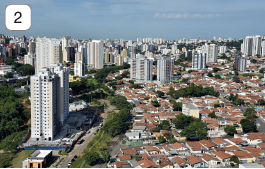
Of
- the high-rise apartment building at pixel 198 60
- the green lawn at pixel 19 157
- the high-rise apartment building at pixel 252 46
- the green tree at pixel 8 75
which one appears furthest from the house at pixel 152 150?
the high-rise apartment building at pixel 252 46

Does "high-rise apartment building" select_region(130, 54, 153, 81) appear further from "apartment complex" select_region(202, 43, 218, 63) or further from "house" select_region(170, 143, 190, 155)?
"house" select_region(170, 143, 190, 155)

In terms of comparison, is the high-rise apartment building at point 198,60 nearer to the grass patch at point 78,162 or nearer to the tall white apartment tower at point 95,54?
the tall white apartment tower at point 95,54

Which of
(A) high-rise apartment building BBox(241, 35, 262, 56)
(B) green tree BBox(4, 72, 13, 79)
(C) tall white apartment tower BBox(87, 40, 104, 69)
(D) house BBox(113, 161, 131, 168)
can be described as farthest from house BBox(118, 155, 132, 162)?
(A) high-rise apartment building BBox(241, 35, 262, 56)

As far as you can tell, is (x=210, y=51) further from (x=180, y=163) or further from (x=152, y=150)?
(x=180, y=163)

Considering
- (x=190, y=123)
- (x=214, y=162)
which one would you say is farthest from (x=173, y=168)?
(x=190, y=123)

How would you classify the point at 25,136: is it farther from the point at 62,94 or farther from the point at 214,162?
the point at 214,162

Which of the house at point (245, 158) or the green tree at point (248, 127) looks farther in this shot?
the green tree at point (248, 127)
